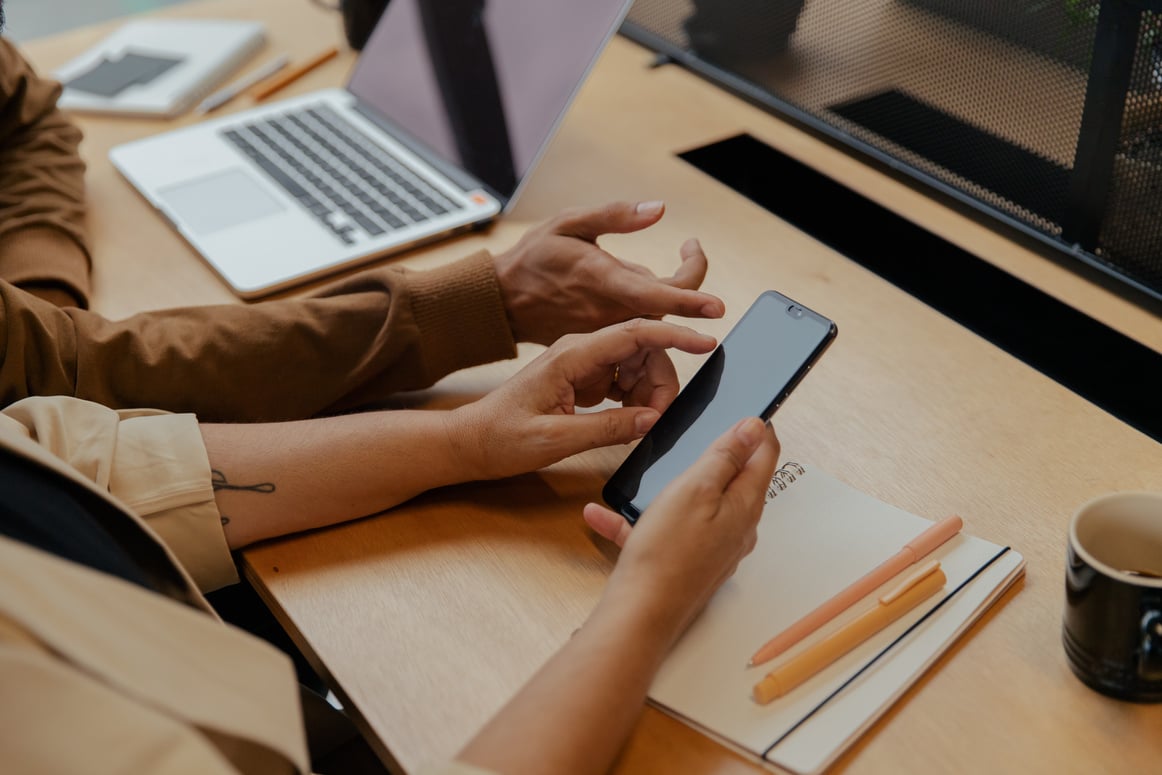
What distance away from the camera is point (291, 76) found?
1312 mm

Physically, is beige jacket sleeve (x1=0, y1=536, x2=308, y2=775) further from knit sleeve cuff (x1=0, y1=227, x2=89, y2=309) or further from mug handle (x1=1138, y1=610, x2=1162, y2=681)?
knit sleeve cuff (x1=0, y1=227, x2=89, y2=309)

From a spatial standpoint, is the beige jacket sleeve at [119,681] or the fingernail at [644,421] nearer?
the beige jacket sleeve at [119,681]

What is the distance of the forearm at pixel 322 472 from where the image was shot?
0.71m

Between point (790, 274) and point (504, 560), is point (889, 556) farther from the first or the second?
point (790, 274)

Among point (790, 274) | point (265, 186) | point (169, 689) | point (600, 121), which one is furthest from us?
point (600, 121)

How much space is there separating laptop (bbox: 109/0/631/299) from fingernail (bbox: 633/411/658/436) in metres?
0.38

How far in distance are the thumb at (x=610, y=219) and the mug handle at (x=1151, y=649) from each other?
0.44 metres

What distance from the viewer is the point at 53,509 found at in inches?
21.9

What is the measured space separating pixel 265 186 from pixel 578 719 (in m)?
0.73

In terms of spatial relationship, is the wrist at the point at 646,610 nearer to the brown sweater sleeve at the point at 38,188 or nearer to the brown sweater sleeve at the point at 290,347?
the brown sweater sleeve at the point at 290,347

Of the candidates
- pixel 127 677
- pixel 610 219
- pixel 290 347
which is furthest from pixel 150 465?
pixel 610 219

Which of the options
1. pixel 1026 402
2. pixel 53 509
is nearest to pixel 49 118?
pixel 53 509

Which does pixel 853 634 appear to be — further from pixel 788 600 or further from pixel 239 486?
pixel 239 486

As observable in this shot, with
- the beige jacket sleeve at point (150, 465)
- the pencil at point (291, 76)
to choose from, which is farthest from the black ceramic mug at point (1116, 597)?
the pencil at point (291, 76)
